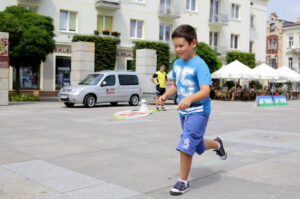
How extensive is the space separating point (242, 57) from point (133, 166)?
126 feet

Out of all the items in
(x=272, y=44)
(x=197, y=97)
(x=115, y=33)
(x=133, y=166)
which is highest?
(x=272, y=44)

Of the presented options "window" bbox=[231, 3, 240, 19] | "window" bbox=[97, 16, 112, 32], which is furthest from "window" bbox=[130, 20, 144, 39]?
"window" bbox=[231, 3, 240, 19]

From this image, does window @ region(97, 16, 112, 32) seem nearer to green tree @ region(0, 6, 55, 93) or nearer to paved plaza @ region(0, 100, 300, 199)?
green tree @ region(0, 6, 55, 93)

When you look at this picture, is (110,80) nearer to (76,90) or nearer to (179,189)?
(76,90)

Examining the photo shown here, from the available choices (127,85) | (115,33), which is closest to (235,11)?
(115,33)

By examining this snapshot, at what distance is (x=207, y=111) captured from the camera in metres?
4.18

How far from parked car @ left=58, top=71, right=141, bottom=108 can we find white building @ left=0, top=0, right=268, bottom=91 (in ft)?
38.2

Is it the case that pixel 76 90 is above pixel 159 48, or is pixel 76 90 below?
below

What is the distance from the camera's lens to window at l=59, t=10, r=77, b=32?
1158 inches

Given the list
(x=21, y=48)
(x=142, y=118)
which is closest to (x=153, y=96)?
(x=21, y=48)

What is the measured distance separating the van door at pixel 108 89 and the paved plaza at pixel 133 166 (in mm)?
9012

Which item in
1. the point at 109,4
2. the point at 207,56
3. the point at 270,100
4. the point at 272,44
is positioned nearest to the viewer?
the point at 270,100

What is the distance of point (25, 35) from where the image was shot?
19.9 metres

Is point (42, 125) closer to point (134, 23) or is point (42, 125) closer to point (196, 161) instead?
point (196, 161)
